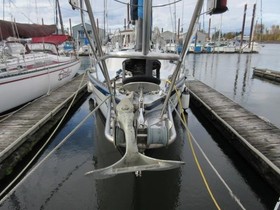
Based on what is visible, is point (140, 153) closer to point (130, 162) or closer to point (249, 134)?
point (130, 162)

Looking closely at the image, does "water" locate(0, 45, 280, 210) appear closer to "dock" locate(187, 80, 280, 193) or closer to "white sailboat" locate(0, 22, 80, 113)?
"dock" locate(187, 80, 280, 193)

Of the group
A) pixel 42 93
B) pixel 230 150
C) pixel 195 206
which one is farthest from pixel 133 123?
pixel 42 93

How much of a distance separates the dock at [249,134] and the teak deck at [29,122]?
5.22 m

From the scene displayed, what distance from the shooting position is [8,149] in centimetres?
502

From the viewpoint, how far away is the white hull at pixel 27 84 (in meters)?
7.85

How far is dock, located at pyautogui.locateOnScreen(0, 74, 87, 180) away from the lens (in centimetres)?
518

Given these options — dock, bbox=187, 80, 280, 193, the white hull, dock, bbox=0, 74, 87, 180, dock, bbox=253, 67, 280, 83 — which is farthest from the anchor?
dock, bbox=253, 67, 280, 83

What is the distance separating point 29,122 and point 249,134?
19.4ft

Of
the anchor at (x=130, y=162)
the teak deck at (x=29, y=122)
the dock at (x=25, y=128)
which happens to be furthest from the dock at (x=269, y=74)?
the anchor at (x=130, y=162)

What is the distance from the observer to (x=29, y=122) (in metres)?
6.64

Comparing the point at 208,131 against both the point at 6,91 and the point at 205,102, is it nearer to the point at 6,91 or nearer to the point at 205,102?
the point at 205,102

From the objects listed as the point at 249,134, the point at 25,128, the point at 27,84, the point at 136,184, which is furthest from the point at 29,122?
the point at 249,134

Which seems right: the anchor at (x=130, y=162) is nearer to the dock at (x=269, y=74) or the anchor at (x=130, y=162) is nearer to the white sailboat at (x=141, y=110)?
the white sailboat at (x=141, y=110)

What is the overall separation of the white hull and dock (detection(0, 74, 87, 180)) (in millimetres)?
664
